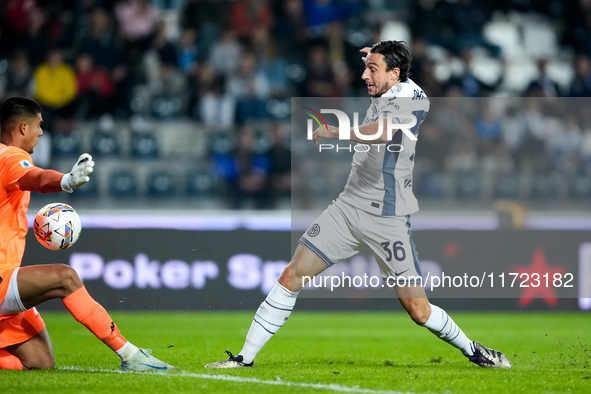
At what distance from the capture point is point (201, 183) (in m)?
10.8

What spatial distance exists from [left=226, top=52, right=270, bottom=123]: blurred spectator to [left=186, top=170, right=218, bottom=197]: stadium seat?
3.95ft

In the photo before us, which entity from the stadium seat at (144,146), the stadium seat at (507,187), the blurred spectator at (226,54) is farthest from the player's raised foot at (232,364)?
the blurred spectator at (226,54)

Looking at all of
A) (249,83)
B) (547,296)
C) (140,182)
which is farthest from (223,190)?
(547,296)

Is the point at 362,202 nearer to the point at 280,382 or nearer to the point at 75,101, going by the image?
the point at 280,382

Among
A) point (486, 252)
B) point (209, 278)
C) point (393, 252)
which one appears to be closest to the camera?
point (393, 252)

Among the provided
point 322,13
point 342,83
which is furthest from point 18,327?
point 322,13

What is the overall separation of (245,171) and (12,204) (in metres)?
5.87

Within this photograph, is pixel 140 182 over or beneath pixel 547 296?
over

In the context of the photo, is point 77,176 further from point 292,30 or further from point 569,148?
point 292,30

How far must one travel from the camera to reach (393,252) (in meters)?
5.50

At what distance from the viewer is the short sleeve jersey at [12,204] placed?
496 centimetres

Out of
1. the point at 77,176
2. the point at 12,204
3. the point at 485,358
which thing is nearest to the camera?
the point at 77,176

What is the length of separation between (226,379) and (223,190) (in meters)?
5.97

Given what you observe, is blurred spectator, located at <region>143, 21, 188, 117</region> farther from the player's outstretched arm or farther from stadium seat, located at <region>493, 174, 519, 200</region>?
the player's outstretched arm
